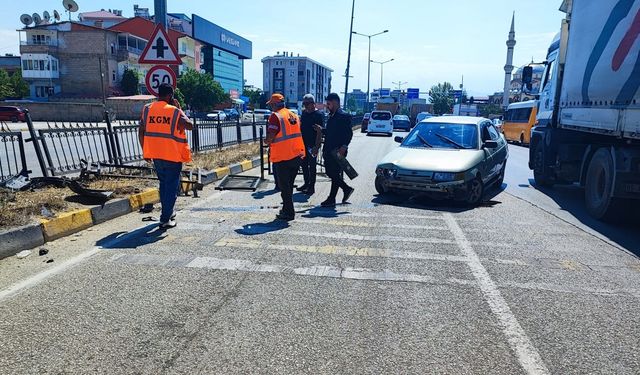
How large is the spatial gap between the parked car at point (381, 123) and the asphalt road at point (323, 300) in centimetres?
2767

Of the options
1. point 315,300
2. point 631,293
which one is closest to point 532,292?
point 631,293

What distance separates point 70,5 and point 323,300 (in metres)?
68.2

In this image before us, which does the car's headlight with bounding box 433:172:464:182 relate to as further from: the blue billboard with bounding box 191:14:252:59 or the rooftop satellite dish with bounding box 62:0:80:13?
the blue billboard with bounding box 191:14:252:59

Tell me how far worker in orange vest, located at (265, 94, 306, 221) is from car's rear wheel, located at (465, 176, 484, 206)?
10.2 feet

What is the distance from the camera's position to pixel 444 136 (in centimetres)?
934

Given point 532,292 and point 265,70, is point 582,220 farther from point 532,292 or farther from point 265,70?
point 265,70

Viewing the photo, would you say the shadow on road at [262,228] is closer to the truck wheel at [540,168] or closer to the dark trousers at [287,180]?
the dark trousers at [287,180]

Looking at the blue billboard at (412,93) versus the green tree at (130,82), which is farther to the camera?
the blue billboard at (412,93)

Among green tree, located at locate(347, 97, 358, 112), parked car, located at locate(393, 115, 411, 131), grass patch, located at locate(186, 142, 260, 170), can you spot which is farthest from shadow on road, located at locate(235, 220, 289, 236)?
green tree, located at locate(347, 97, 358, 112)

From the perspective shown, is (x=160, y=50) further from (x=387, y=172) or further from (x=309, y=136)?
(x=387, y=172)

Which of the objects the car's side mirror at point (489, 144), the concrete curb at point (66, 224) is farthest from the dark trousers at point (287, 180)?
the car's side mirror at point (489, 144)

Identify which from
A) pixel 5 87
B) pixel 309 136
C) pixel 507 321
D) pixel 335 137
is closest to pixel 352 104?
pixel 5 87

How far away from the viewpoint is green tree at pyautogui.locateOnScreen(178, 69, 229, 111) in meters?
64.1

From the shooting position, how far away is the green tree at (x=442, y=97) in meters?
96.9
